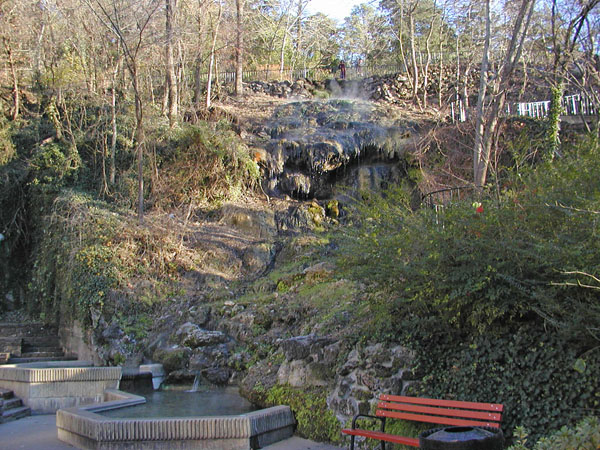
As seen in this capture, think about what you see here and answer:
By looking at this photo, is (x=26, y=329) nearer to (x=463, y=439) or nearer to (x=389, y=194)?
(x=389, y=194)

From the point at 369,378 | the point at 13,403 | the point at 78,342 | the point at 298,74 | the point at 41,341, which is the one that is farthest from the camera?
the point at 298,74

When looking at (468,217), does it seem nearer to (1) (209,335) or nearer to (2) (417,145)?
(1) (209,335)

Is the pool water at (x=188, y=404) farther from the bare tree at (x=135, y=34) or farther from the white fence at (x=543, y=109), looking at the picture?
the white fence at (x=543, y=109)

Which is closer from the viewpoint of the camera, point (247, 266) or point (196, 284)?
point (196, 284)

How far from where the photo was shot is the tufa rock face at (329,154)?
19.0 m

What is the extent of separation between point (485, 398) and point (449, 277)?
1.27 meters

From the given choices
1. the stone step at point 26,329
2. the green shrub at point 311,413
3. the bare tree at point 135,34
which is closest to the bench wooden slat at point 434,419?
the green shrub at point 311,413

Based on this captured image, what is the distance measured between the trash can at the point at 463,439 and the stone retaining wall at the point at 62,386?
645 cm

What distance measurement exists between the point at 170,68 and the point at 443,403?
17063mm

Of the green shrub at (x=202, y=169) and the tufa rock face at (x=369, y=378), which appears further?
the green shrub at (x=202, y=169)

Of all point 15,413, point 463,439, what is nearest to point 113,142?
point 15,413

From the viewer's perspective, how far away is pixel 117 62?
18.5 meters

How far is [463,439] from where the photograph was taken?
442cm

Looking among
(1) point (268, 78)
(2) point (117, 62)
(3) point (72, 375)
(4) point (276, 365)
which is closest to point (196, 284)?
(3) point (72, 375)
